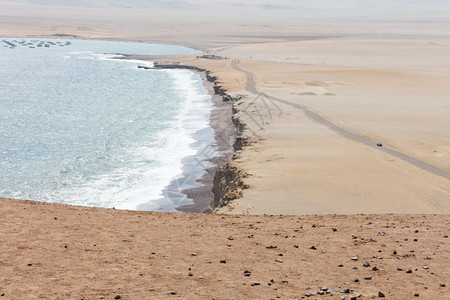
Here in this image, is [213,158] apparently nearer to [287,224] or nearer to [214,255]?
[287,224]

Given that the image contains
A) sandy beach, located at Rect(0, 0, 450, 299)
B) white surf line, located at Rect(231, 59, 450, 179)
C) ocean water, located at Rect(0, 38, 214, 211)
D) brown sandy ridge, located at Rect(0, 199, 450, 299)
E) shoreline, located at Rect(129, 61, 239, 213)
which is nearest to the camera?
brown sandy ridge, located at Rect(0, 199, 450, 299)

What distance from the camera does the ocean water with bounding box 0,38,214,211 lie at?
30.1 metres

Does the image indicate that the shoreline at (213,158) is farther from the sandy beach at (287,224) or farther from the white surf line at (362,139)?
the white surf line at (362,139)

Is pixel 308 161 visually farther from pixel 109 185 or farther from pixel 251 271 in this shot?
pixel 251 271

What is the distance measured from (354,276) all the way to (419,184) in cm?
1511

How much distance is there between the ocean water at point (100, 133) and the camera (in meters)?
30.1

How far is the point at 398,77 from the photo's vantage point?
67562mm

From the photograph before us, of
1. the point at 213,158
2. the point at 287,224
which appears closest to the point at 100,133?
the point at 213,158

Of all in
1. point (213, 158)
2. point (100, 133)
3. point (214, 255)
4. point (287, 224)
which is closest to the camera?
point (214, 255)

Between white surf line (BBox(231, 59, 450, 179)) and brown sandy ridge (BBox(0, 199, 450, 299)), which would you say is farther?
white surf line (BBox(231, 59, 450, 179))

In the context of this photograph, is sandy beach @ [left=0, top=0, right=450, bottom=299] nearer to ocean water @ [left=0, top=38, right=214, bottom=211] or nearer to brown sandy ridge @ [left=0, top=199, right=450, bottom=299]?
brown sandy ridge @ [left=0, top=199, right=450, bottom=299]

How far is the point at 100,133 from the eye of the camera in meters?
44.2

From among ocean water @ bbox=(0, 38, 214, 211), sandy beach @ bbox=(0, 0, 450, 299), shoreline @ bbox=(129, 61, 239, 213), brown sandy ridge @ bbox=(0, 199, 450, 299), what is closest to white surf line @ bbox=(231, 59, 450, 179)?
sandy beach @ bbox=(0, 0, 450, 299)

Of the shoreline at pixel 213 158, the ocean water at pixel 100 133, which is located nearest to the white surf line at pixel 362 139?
the shoreline at pixel 213 158
